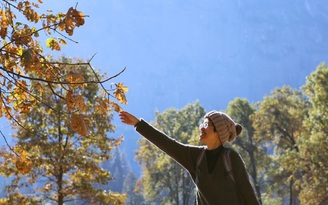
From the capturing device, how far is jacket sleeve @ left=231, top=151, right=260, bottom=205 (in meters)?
2.68

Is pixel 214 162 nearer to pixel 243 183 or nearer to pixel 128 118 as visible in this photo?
pixel 243 183

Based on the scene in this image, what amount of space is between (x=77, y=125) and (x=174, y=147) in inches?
29.7

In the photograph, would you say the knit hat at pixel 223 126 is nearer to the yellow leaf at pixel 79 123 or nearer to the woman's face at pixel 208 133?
the woman's face at pixel 208 133

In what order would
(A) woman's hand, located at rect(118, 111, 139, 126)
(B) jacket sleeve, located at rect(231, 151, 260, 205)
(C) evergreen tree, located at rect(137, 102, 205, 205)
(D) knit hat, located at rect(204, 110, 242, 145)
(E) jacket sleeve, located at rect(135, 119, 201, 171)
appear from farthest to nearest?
(C) evergreen tree, located at rect(137, 102, 205, 205)
(A) woman's hand, located at rect(118, 111, 139, 126)
(E) jacket sleeve, located at rect(135, 119, 201, 171)
(D) knit hat, located at rect(204, 110, 242, 145)
(B) jacket sleeve, located at rect(231, 151, 260, 205)

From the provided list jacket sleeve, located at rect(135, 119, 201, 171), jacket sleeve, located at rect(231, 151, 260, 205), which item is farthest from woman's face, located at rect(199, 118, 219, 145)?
jacket sleeve, located at rect(231, 151, 260, 205)

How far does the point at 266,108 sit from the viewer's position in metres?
25.8

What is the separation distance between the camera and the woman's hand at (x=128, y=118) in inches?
125

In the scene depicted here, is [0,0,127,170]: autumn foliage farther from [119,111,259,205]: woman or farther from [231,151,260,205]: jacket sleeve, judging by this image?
[231,151,260,205]: jacket sleeve

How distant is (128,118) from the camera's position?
3.19 meters

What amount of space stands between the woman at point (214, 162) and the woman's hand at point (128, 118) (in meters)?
0.08

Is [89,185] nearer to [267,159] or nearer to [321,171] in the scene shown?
[321,171]

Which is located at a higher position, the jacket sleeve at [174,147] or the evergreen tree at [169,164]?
the evergreen tree at [169,164]

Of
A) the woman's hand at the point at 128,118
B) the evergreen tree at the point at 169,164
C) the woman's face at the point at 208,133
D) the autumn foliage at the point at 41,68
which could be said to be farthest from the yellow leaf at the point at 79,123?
the evergreen tree at the point at 169,164

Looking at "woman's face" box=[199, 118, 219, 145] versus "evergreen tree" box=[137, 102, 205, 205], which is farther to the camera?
"evergreen tree" box=[137, 102, 205, 205]
